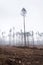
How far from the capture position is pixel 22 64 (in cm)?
1354

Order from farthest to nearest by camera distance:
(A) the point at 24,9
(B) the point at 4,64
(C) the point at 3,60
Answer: (A) the point at 24,9 → (C) the point at 3,60 → (B) the point at 4,64

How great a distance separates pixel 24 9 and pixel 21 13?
2177 mm

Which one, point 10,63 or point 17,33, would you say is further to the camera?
point 17,33

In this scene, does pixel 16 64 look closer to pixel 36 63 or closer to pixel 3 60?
pixel 3 60

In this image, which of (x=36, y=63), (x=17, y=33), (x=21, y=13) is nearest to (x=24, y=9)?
(x=21, y=13)

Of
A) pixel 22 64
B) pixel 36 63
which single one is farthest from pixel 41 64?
pixel 22 64

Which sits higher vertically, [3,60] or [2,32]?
[2,32]

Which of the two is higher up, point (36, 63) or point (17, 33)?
point (17, 33)

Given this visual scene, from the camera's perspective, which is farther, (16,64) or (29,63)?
(29,63)

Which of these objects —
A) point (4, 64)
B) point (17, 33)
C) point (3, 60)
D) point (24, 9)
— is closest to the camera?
point (4, 64)

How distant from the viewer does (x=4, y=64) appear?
12789 mm

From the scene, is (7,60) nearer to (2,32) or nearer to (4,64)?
(4,64)

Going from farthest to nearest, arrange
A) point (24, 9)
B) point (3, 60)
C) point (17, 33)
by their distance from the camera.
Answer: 1. point (17, 33)
2. point (24, 9)
3. point (3, 60)

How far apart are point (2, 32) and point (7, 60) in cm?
7715
